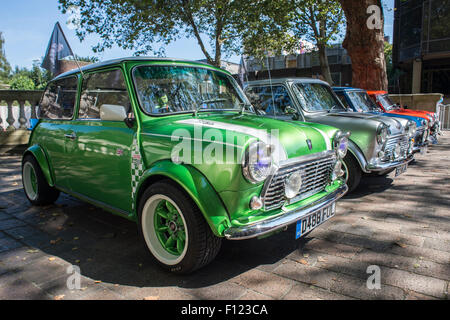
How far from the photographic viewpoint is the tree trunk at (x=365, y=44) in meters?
10.2

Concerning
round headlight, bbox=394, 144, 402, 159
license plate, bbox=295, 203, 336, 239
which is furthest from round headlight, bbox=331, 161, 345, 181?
round headlight, bbox=394, 144, 402, 159

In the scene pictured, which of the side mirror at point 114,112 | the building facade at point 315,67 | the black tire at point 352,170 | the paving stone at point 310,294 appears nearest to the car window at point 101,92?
the side mirror at point 114,112

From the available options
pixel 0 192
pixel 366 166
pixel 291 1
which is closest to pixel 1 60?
pixel 291 1

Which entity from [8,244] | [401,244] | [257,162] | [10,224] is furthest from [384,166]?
[10,224]

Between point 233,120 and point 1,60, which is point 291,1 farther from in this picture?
point 1,60

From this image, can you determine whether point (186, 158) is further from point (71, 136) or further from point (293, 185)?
point (71, 136)

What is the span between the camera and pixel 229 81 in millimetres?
4188

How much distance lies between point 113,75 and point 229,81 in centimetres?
141

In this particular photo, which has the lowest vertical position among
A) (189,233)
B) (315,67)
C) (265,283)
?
(265,283)

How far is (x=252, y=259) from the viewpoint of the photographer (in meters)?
3.19

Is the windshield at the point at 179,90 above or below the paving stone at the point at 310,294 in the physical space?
above

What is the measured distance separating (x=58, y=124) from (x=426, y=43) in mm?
26635

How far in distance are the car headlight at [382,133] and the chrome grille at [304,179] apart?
6.72 ft

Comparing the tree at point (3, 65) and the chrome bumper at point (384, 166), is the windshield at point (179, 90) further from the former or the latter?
the tree at point (3, 65)
